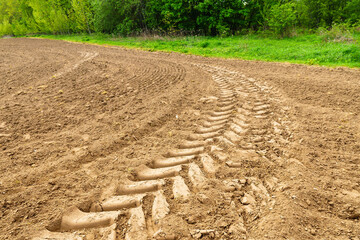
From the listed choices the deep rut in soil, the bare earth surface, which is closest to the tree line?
the bare earth surface

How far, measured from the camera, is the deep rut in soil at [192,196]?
1.67 m

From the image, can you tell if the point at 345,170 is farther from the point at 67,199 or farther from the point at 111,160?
the point at 67,199

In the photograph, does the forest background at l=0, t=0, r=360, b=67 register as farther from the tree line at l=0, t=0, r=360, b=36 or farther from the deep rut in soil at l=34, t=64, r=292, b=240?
the deep rut in soil at l=34, t=64, r=292, b=240

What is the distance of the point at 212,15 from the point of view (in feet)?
58.4

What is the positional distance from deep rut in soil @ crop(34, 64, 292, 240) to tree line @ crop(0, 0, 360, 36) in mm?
13053

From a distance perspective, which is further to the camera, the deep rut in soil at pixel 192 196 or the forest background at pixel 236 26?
the forest background at pixel 236 26

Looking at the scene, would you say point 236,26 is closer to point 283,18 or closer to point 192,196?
point 283,18

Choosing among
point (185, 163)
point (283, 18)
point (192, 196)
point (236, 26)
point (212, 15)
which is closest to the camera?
point (192, 196)

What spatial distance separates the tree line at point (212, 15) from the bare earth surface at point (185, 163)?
467 inches

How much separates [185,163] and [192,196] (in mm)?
582

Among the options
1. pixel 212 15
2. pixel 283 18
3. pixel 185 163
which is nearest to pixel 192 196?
pixel 185 163

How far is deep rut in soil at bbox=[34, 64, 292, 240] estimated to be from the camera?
5.49ft

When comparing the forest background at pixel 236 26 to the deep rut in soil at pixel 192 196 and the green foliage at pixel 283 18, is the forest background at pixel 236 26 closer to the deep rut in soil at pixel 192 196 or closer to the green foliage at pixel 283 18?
the green foliage at pixel 283 18

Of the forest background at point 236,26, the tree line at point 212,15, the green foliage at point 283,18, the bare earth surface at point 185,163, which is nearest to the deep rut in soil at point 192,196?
the bare earth surface at point 185,163
